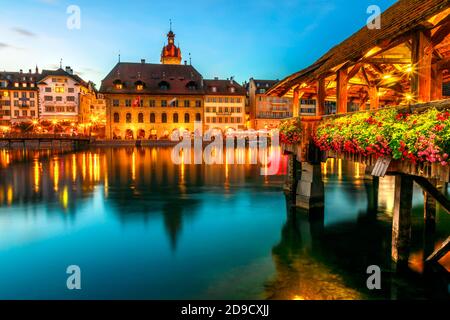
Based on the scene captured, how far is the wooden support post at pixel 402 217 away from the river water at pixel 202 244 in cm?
52

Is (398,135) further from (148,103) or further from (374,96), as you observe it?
(148,103)

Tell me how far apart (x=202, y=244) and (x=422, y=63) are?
351 inches

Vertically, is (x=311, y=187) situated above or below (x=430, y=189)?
below

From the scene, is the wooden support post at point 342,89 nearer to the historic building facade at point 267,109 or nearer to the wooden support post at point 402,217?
the wooden support post at point 402,217

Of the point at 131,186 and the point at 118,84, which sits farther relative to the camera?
the point at 118,84

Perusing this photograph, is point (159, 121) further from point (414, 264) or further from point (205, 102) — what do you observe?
point (414, 264)

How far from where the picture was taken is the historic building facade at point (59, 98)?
9575 cm

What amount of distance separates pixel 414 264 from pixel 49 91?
99885 millimetres

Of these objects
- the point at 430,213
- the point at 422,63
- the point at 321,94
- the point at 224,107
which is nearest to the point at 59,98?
the point at 224,107

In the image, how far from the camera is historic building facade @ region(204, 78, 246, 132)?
89.6 metres

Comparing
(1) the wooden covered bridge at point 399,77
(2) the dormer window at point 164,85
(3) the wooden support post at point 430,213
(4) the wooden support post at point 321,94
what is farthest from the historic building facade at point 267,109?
(3) the wooden support post at point 430,213

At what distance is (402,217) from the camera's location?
968 cm

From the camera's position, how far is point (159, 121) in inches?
3428
